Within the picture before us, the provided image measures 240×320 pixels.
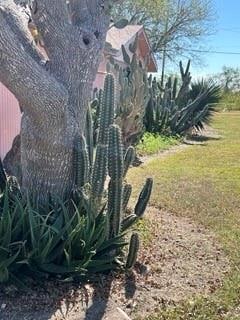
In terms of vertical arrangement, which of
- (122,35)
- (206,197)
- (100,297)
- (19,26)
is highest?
(122,35)

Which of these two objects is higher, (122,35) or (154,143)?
(122,35)

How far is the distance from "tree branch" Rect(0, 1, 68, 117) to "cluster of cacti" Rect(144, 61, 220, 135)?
11.4 metres

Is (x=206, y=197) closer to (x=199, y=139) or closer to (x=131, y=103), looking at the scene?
(x=131, y=103)

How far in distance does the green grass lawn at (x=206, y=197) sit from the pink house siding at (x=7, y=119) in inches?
112

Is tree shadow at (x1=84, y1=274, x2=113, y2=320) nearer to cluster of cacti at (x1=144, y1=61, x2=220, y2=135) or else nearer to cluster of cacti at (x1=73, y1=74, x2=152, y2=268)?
cluster of cacti at (x1=73, y1=74, x2=152, y2=268)

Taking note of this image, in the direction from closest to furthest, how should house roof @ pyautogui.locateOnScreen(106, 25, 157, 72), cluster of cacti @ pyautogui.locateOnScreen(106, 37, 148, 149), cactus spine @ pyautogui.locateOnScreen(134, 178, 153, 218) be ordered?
1. cactus spine @ pyautogui.locateOnScreen(134, 178, 153, 218)
2. cluster of cacti @ pyautogui.locateOnScreen(106, 37, 148, 149)
3. house roof @ pyautogui.locateOnScreen(106, 25, 157, 72)

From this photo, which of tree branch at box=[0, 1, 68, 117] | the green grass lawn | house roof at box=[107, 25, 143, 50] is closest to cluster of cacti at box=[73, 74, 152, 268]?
tree branch at box=[0, 1, 68, 117]

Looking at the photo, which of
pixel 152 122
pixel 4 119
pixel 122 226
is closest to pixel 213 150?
pixel 152 122

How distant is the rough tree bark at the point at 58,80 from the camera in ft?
14.1

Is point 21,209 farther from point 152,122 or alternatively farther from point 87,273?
point 152,122

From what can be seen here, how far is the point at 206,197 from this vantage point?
7918 mm

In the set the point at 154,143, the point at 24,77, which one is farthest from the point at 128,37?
the point at 24,77

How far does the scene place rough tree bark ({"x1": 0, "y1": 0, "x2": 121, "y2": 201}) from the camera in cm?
430

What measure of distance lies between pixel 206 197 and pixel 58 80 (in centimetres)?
430
